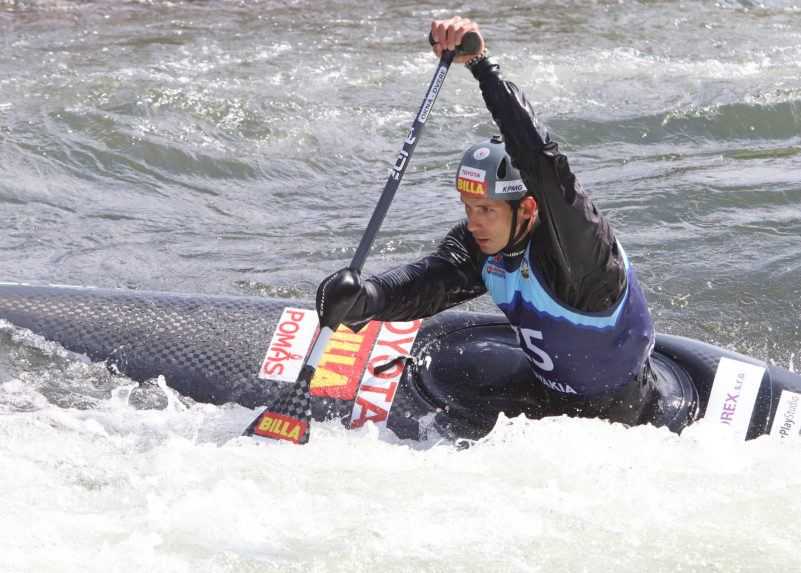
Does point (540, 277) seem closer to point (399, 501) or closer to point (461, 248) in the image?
point (461, 248)

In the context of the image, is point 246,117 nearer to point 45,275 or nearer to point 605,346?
point 45,275

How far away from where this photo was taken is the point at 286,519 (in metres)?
3.81

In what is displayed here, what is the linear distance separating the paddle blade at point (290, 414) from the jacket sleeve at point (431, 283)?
299 mm

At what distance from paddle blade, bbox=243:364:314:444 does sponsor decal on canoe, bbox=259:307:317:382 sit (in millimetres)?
271

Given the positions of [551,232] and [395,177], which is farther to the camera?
[395,177]

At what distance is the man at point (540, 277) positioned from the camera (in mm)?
3842

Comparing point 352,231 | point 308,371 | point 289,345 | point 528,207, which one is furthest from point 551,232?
point 352,231

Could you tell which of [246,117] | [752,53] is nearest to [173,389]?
[246,117]

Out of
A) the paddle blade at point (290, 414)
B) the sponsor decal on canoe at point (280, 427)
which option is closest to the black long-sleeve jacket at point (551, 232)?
the paddle blade at point (290, 414)

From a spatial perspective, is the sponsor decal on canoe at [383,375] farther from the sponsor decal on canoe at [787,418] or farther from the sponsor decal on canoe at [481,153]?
the sponsor decal on canoe at [787,418]

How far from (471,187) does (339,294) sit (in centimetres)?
60

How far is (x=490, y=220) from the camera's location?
4102mm

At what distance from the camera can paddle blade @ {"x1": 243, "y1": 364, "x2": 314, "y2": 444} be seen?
443cm

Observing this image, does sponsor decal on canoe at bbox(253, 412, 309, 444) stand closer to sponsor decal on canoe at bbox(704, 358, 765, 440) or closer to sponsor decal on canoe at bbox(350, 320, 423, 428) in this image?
sponsor decal on canoe at bbox(350, 320, 423, 428)
